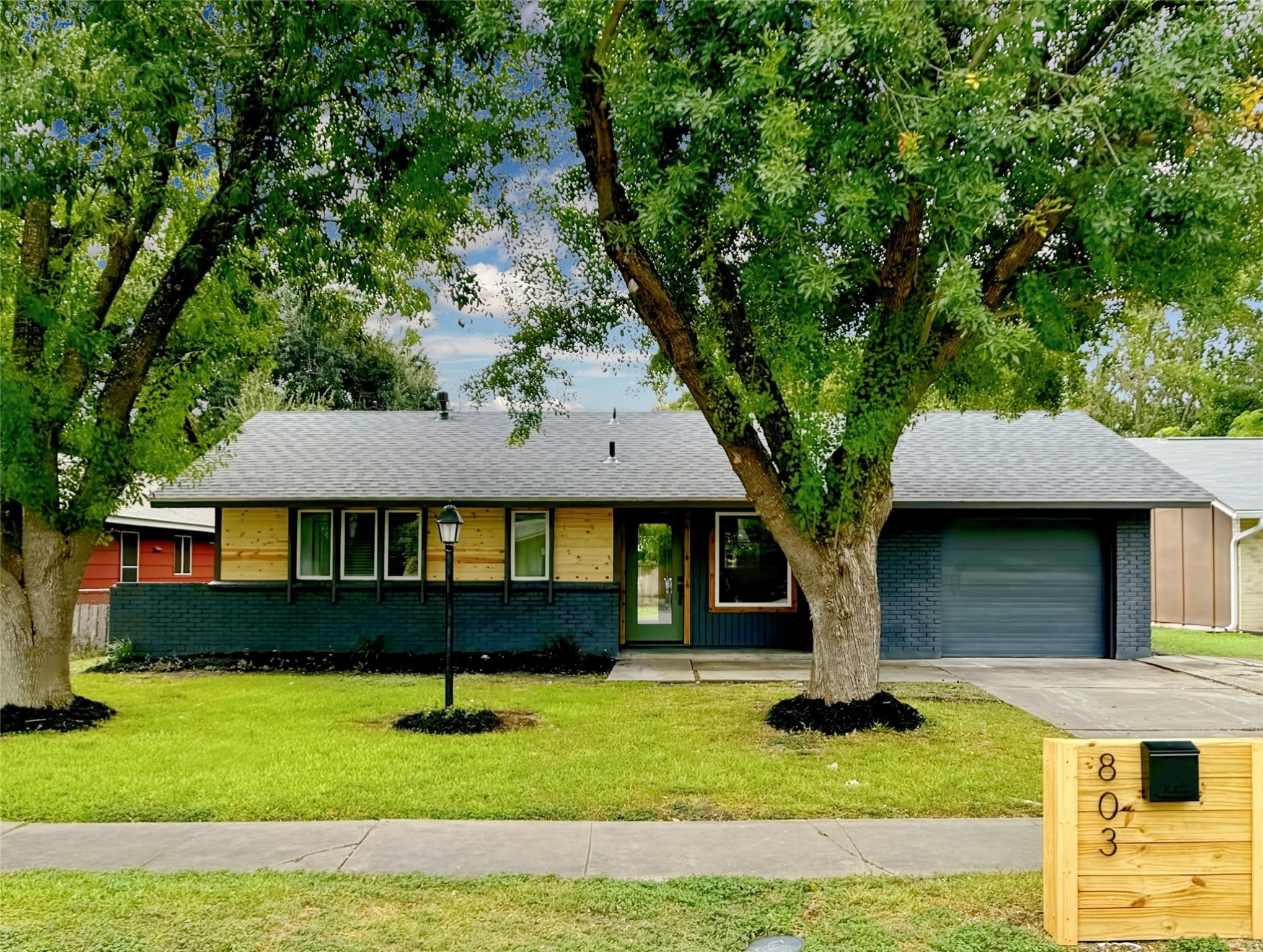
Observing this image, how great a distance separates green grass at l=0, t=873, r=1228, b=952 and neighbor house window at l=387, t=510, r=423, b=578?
29.0 ft

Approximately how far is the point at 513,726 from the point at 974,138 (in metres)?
6.34

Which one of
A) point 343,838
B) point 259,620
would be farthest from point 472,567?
point 343,838

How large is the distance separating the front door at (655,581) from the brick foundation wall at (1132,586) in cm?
653

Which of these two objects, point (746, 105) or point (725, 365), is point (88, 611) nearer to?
point (725, 365)

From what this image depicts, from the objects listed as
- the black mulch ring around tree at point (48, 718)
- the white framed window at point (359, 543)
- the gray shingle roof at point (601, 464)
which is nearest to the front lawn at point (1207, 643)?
the gray shingle roof at point (601, 464)

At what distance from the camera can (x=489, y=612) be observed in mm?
13023

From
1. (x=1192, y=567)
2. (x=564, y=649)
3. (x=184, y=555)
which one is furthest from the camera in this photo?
(x=184, y=555)

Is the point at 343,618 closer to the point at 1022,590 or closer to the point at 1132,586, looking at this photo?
the point at 1022,590

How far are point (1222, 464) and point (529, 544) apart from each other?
1654cm

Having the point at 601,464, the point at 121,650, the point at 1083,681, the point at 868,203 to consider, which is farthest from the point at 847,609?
the point at 121,650

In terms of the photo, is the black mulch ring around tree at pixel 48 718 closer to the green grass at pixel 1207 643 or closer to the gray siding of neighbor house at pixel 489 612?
the gray siding of neighbor house at pixel 489 612

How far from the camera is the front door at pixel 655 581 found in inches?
553

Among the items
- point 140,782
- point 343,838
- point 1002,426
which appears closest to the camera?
point 343,838

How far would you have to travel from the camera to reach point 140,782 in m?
6.42
